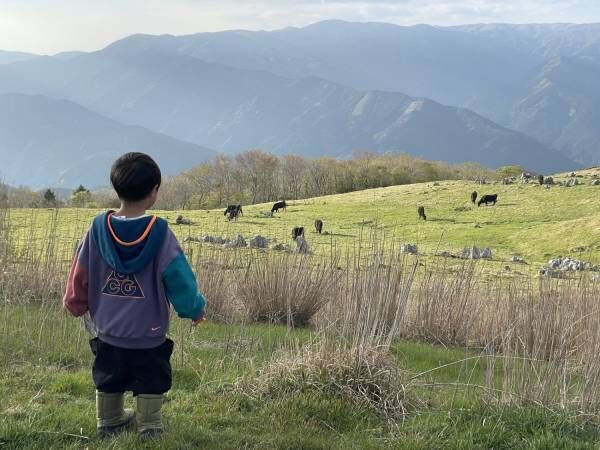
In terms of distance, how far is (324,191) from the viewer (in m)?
75.8

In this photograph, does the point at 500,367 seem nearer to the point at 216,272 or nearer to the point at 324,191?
the point at 216,272

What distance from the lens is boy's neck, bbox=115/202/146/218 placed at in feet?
12.7

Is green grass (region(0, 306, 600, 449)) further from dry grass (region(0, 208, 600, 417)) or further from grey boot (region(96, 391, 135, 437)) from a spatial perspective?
dry grass (region(0, 208, 600, 417))

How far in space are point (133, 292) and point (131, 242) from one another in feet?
1.17

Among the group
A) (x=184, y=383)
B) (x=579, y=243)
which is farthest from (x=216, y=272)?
(x=579, y=243)

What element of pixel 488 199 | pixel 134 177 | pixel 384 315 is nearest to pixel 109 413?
pixel 134 177

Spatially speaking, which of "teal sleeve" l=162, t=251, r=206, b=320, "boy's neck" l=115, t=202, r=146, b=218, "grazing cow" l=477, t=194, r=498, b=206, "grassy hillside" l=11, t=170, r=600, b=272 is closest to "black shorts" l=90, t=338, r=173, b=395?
"teal sleeve" l=162, t=251, r=206, b=320

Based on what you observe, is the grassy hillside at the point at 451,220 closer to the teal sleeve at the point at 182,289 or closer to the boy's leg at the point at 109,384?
the boy's leg at the point at 109,384

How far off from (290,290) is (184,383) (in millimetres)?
3446

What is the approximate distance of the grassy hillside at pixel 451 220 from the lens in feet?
85.1

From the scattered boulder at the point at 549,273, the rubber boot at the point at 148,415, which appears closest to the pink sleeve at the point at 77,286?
the rubber boot at the point at 148,415

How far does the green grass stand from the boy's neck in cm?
151

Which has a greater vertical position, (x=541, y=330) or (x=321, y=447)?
(x=541, y=330)

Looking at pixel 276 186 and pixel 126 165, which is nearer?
pixel 126 165
